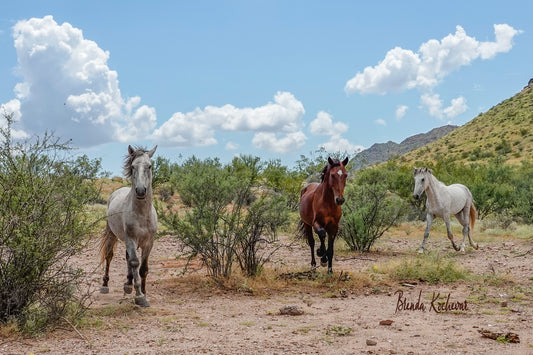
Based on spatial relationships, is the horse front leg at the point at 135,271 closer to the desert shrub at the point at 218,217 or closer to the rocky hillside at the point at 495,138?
the desert shrub at the point at 218,217

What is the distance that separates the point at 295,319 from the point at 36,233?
3.56m

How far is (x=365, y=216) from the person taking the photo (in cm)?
1380

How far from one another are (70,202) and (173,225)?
2913mm

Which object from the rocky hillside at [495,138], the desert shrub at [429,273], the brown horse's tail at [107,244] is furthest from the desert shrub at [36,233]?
the rocky hillside at [495,138]

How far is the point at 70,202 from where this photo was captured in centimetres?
630

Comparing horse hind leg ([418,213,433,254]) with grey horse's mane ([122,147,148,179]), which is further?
horse hind leg ([418,213,433,254])

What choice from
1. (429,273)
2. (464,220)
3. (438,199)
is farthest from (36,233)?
(464,220)

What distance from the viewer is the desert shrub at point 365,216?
541 inches

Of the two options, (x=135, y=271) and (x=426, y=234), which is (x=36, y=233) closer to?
(x=135, y=271)

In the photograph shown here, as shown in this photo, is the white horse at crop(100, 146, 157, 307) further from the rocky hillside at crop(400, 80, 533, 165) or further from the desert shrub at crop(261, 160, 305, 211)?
the rocky hillside at crop(400, 80, 533, 165)

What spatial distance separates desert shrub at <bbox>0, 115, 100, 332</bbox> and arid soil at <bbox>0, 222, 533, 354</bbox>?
1.31 ft

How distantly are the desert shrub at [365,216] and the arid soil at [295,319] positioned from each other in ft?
10.2

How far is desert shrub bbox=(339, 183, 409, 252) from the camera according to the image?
13.7 metres

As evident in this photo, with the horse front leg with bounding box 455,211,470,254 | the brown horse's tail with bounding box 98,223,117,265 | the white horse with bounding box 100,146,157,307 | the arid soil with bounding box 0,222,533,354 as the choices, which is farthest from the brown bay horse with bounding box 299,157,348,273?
the horse front leg with bounding box 455,211,470,254
